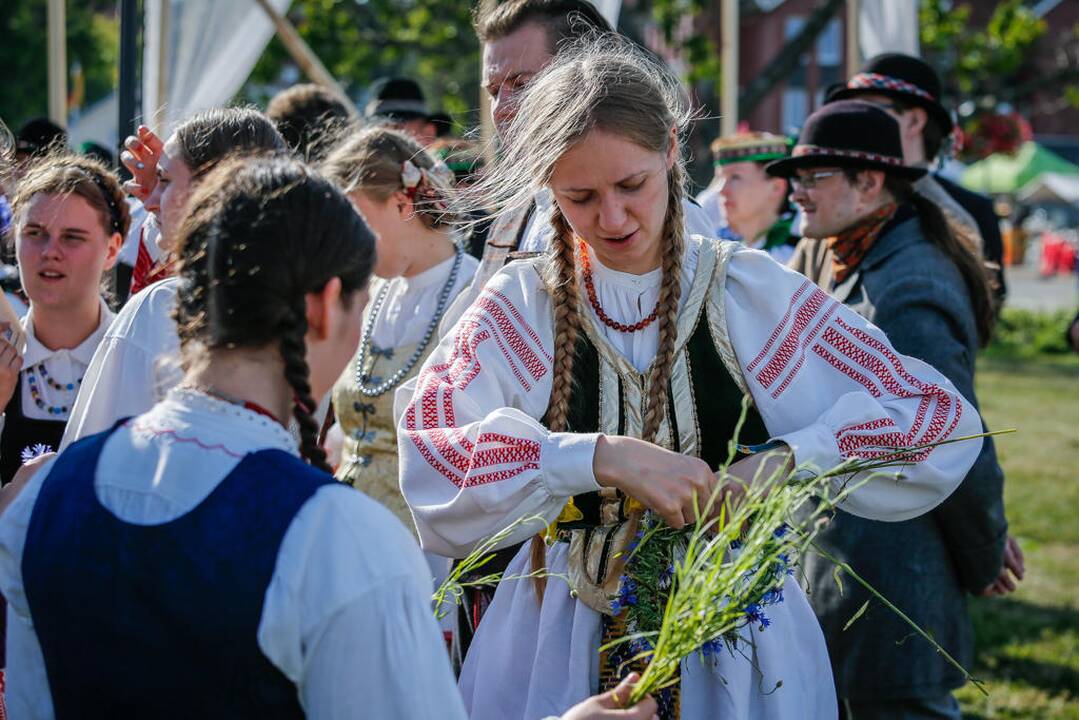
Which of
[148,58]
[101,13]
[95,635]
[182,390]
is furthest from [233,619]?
[101,13]

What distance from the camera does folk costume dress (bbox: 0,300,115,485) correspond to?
3008 millimetres

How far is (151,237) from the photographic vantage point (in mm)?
3229

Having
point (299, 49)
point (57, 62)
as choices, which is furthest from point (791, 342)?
point (57, 62)

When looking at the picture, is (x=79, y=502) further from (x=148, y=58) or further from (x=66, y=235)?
(x=148, y=58)

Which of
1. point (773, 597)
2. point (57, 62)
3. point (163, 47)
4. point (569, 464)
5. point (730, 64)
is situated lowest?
point (773, 597)

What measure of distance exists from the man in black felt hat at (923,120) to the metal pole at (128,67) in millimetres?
2647

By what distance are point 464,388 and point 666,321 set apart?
1.24ft

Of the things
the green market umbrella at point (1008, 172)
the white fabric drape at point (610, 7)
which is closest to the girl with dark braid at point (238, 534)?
the white fabric drape at point (610, 7)

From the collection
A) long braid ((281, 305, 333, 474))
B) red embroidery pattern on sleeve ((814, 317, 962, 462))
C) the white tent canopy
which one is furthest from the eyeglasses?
the white tent canopy

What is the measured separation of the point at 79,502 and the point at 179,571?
17 centimetres

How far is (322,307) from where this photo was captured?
1.55 metres

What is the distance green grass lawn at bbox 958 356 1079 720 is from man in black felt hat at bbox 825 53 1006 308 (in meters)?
1.52

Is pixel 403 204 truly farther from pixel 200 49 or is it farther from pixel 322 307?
pixel 200 49

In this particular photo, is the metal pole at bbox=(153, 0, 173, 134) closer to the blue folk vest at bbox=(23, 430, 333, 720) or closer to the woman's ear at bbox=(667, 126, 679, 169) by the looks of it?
the woman's ear at bbox=(667, 126, 679, 169)
